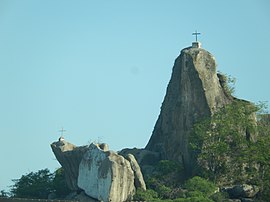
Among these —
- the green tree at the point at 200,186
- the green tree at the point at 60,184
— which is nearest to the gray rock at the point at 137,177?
the green tree at the point at 200,186

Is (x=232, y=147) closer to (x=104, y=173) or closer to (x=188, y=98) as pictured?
(x=188, y=98)

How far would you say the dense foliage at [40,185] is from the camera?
5994 centimetres

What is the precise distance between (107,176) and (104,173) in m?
0.36

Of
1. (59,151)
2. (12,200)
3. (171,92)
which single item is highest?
(171,92)

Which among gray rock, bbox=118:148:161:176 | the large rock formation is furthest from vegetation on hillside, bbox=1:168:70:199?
gray rock, bbox=118:148:161:176

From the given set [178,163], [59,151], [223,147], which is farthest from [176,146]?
[59,151]

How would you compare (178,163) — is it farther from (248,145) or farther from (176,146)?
(248,145)

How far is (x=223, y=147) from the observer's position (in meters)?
55.4

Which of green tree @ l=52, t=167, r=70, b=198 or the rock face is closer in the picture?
the rock face

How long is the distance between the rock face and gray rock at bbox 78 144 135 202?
7387 millimetres

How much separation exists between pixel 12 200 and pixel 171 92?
17.2m

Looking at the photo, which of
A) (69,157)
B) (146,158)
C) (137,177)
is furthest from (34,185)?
(137,177)

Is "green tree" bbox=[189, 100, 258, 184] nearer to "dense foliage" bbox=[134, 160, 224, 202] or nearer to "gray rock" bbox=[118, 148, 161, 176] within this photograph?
"dense foliage" bbox=[134, 160, 224, 202]

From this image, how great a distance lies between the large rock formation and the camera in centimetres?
5169
